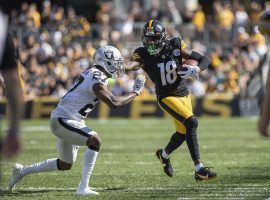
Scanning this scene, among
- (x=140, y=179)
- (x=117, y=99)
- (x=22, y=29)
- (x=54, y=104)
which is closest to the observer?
(x=117, y=99)

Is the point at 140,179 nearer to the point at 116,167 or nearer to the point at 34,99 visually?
the point at 116,167

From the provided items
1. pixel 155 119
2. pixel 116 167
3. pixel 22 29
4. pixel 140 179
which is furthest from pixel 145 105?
pixel 140 179

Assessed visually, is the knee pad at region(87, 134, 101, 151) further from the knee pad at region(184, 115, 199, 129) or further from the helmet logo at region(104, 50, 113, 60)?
the knee pad at region(184, 115, 199, 129)

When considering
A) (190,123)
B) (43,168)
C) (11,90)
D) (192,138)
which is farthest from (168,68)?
(11,90)

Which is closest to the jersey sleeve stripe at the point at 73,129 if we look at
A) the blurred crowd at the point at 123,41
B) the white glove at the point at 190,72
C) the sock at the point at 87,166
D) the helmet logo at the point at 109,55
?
the sock at the point at 87,166

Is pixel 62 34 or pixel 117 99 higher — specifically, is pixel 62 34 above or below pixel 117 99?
below

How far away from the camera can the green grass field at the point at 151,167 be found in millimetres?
7234

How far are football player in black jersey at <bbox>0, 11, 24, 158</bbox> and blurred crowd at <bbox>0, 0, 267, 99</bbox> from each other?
1537 cm

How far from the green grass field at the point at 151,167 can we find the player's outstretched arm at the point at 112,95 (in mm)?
844

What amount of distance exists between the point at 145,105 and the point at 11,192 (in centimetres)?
1254

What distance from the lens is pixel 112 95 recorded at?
22.9 feet

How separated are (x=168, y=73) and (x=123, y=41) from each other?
1284 cm

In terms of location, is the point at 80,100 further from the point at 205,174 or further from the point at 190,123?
the point at 205,174

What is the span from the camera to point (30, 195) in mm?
7137
